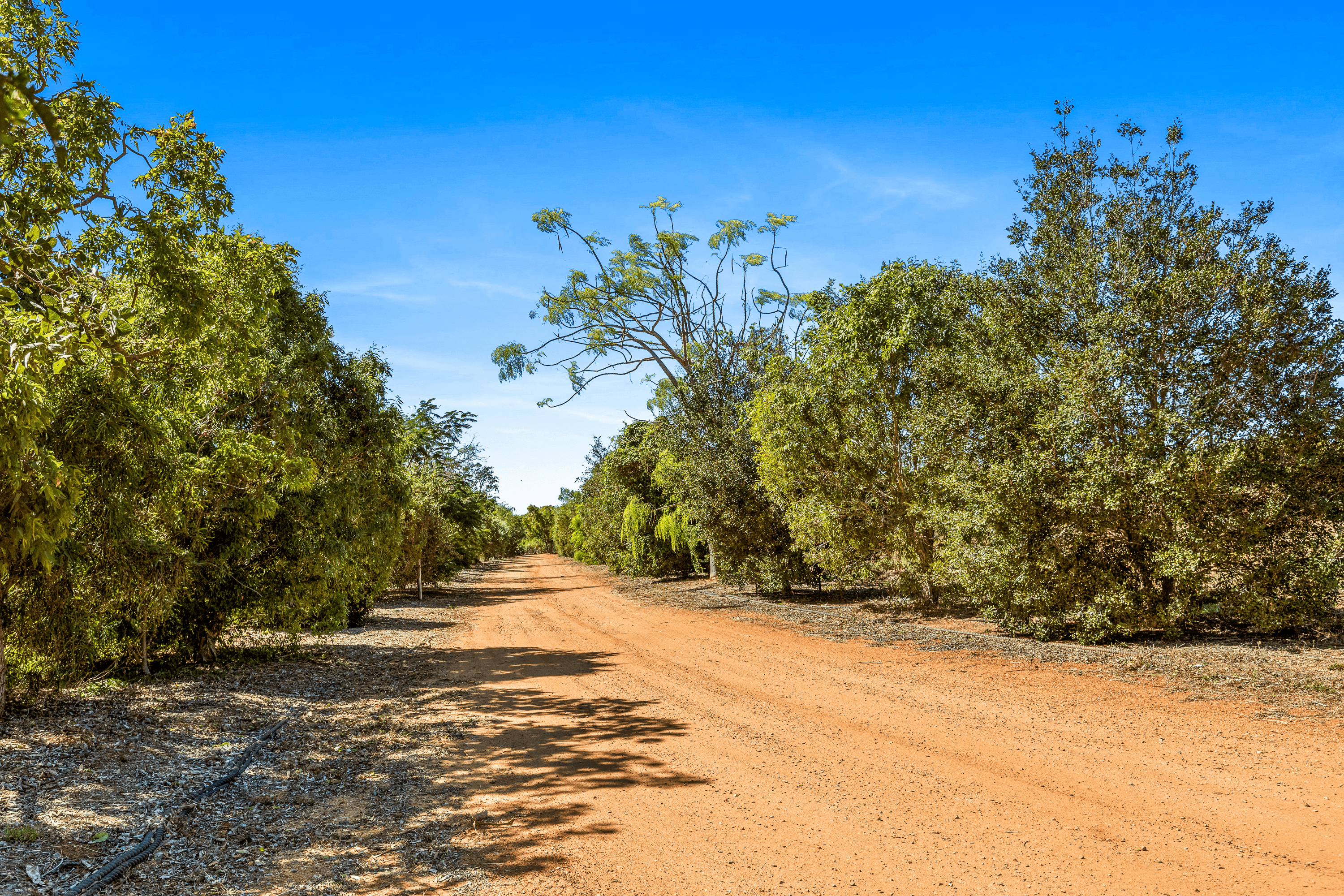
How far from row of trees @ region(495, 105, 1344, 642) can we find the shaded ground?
1.43 metres

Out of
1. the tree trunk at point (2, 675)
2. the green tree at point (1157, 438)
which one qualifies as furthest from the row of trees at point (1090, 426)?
the tree trunk at point (2, 675)

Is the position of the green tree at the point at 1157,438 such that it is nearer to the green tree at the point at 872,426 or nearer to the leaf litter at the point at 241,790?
the green tree at the point at 872,426

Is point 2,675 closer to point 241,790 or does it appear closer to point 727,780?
point 241,790

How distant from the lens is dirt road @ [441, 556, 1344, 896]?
4.14 meters

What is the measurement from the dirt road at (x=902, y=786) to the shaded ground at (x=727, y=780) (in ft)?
0.08

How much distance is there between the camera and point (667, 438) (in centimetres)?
2500

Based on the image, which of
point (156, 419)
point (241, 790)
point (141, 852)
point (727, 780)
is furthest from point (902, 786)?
point (156, 419)

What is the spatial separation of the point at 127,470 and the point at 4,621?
6.84ft

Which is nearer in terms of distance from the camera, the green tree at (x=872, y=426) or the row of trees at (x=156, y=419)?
the row of trees at (x=156, y=419)

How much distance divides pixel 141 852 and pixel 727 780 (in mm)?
3925

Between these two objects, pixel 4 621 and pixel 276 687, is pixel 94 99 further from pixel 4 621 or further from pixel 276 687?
pixel 276 687

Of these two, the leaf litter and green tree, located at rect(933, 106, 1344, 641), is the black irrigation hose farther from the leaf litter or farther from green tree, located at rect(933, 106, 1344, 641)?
green tree, located at rect(933, 106, 1344, 641)

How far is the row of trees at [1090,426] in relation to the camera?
10.0m

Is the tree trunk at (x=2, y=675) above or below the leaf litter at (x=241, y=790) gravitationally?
above
